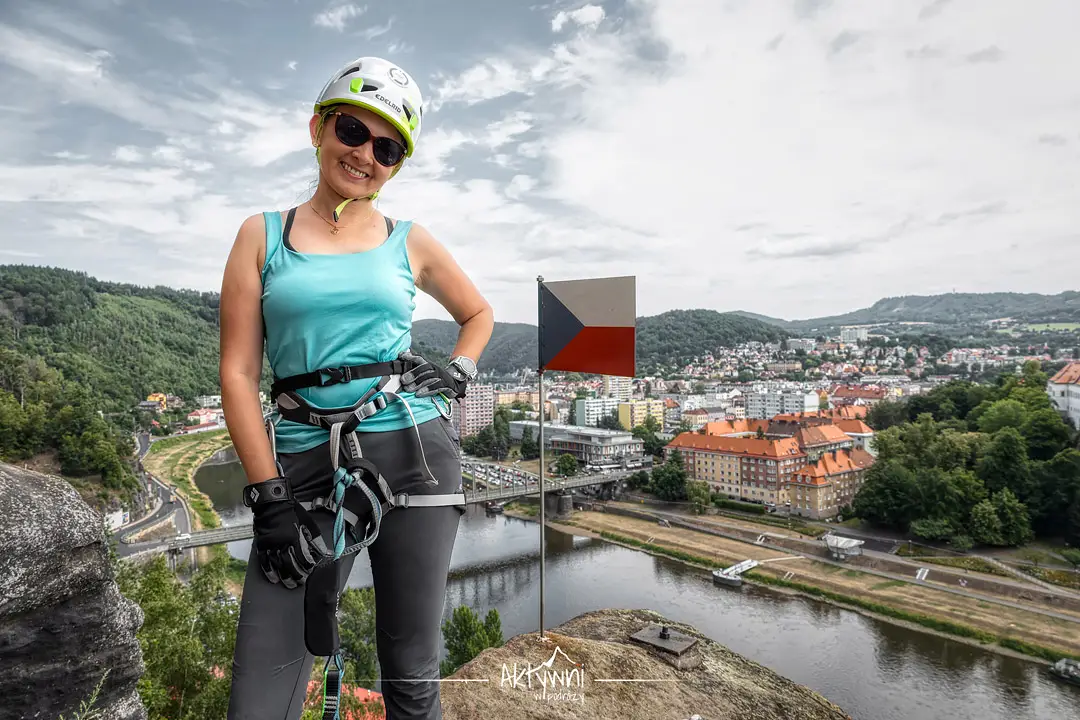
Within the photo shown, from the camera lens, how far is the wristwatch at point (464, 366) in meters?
1.25

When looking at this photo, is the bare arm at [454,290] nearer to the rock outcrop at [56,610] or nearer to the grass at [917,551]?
the rock outcrop at [56,610]

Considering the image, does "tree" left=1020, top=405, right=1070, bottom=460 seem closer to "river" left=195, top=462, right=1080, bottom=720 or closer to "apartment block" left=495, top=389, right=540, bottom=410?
"river" left=195, top=462, right=1080, bottom=720

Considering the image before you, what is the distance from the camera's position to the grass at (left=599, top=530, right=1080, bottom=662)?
15.1m

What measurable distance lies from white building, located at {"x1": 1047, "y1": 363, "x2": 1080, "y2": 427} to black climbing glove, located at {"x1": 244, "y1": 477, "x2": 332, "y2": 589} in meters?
38.1

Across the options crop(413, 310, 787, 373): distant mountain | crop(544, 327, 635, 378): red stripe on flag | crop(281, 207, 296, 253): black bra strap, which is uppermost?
crop(413, 310, 787, 373): distant mountain

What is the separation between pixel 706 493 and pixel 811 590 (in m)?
9.02

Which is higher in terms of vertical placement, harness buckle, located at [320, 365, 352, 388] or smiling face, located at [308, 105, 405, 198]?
smiling face, located at [308, 105, 405, 198]

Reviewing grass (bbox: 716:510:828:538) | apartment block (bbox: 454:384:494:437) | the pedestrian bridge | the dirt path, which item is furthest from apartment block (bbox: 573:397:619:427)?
the dirt path

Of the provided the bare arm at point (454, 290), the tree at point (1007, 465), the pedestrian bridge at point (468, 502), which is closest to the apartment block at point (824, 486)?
the tree at point (1007, 465)

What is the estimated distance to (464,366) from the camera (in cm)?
127

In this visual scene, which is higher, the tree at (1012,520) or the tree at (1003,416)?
the tree at (1003,416)

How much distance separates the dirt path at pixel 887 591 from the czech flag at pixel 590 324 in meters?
18.0

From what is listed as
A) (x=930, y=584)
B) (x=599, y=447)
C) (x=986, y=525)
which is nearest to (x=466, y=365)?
(x=930, y=584)

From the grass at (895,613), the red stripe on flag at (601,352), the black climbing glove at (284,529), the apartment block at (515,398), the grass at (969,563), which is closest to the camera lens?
the black climbing glove at (284,529)
